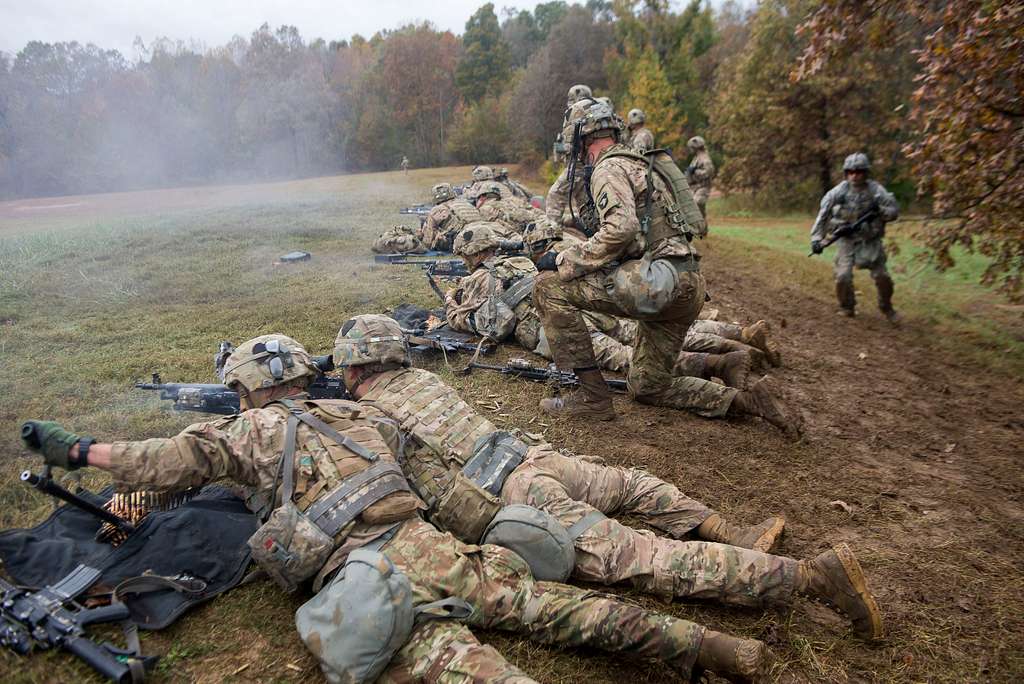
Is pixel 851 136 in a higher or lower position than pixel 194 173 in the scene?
higher

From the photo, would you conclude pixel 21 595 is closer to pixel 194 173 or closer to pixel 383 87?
pixel 194 173

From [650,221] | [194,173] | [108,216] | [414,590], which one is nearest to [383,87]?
[194,173]

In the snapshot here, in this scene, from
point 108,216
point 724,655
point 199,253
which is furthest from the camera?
point 108,216

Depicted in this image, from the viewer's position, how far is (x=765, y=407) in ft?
16.9

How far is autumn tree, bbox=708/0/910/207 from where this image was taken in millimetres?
17844

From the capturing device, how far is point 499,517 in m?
3.16

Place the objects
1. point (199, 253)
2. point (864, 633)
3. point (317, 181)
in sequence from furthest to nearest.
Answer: point (317, 181)
point (199, 253)
point (864, 633)

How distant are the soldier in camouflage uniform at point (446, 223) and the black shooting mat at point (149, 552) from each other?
869cm

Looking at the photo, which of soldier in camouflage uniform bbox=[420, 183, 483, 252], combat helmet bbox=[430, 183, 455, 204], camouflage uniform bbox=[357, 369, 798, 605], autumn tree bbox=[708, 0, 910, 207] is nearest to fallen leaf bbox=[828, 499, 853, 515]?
camouflage uniform bbox=[357, 369, 798, 605]

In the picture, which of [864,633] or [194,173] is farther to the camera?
[194,173]

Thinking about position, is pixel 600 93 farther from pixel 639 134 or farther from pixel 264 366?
pixel 264 366

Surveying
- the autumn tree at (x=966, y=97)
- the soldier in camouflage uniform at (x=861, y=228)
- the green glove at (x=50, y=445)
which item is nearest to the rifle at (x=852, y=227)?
the soldier in camouflage uniform at (x=861, y=228)

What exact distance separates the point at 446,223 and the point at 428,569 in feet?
32.3

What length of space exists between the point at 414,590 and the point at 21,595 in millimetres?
1786
